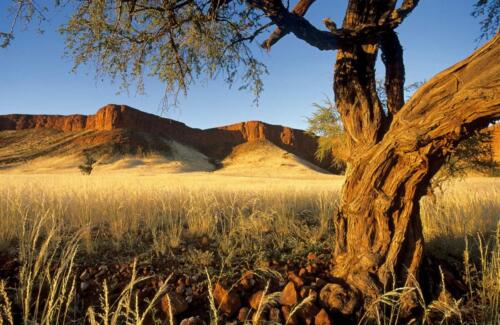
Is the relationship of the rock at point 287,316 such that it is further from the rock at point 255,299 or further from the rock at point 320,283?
the rock at point 320,283

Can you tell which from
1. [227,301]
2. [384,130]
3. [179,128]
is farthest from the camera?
[179,128]

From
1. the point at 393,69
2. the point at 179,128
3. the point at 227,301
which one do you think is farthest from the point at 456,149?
the point at 179,128

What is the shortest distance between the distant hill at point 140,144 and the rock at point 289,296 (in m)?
53.9

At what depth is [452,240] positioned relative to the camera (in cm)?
416

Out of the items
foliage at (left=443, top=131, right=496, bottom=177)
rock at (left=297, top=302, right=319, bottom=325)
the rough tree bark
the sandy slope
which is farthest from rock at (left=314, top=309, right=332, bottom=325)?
the sandy slope

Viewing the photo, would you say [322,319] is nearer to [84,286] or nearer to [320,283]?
[320,283]

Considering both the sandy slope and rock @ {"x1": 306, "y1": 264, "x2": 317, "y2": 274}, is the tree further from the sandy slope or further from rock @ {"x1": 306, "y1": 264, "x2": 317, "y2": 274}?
the sandy slope

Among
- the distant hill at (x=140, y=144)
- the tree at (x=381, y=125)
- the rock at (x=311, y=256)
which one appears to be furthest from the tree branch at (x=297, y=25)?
the distant hill at (x=140, y=144)

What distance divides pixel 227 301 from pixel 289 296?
0.55m

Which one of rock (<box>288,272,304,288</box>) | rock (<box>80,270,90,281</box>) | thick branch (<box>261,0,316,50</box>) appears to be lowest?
rock (<box>80,270,90,281</box>)

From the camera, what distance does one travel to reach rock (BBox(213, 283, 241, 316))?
8.32 ft

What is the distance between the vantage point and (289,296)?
2635 mm

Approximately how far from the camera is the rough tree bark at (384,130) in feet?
7.73

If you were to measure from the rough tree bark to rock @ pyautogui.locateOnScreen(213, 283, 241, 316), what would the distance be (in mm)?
814
